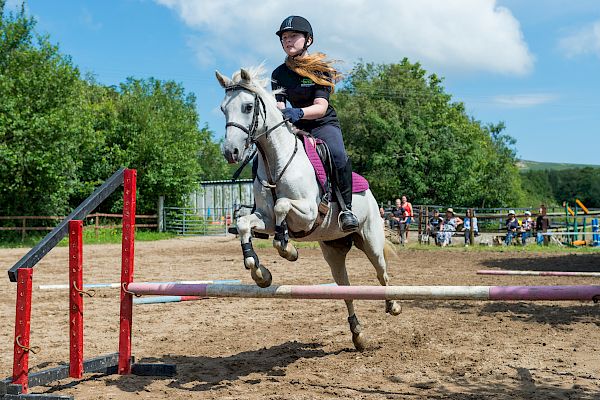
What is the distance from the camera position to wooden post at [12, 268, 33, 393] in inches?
174

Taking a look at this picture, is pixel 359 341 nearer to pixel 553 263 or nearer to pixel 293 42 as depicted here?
pixel 293 42

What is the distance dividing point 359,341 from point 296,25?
3148 mm

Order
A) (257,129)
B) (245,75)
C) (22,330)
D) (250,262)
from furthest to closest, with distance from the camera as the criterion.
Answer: (257,129) < (245,75) < (250,262) < (22,330)

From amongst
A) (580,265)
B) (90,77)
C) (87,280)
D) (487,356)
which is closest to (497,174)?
(90,77)

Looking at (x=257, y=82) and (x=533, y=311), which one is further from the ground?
(x=257, y=82)

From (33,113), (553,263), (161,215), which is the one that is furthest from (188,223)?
(553,263)

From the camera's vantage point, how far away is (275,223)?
523 centimetres

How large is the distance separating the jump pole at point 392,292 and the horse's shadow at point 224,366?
766 millimetres

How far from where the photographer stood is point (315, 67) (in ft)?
18.5

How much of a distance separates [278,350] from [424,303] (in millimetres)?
3638

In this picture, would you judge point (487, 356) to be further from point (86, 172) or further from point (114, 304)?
point (86, 172)

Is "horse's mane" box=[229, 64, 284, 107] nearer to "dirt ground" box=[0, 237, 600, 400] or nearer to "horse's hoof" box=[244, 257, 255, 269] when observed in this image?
"horse's hoof" box=[244, 257, 255, 269]

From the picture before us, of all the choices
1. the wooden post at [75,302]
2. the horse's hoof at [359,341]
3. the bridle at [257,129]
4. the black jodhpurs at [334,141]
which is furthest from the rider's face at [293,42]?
the horse's hoof at [359,341]

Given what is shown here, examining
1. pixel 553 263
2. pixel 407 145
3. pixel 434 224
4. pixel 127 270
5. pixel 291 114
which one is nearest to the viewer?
pixel 127 270
